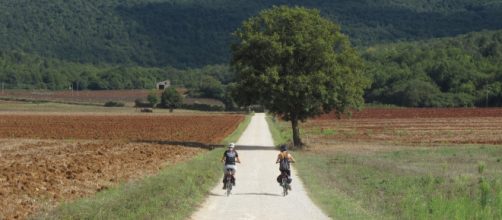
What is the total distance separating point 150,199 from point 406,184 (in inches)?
456

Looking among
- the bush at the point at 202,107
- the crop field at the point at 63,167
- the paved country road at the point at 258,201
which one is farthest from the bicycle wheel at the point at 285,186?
the bush at the point at 202,107

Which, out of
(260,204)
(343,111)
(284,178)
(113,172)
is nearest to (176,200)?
(260,204)

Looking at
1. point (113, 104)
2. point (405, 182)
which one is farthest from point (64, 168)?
point (113, 104)

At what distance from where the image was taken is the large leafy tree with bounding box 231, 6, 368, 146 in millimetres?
56156

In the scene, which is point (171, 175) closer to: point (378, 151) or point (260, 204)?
point (260, 204)

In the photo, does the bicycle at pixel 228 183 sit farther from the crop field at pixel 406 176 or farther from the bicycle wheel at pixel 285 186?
the crop field at pixel 406 176

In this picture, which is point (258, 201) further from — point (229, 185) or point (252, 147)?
point (252, 147)

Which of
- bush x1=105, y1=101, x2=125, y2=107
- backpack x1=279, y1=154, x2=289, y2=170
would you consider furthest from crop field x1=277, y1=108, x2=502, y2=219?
bush x1=105, y1=101, x2=125, y2=107

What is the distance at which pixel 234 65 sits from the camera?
58938mm

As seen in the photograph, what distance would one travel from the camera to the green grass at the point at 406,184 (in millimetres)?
23641

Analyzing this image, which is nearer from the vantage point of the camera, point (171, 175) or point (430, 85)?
point (171, 175)

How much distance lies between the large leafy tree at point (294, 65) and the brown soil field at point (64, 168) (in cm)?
698

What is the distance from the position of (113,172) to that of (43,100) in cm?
15530

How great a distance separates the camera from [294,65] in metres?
57.6
